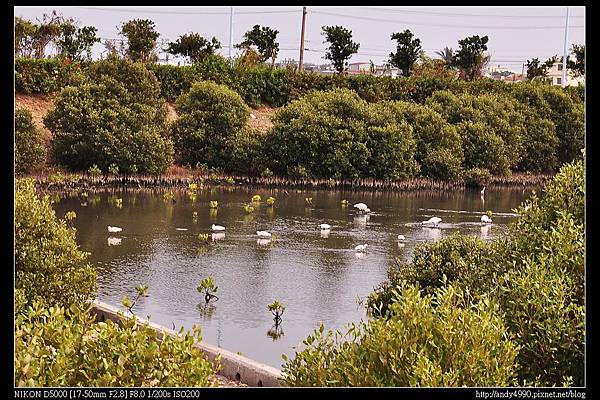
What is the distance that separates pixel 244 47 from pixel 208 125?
12.0 m

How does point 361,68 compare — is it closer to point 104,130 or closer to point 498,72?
point 498,72

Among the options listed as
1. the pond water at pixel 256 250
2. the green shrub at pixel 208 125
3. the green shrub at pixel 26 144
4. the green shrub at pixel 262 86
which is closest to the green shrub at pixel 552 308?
the pond water at pixel 256 250

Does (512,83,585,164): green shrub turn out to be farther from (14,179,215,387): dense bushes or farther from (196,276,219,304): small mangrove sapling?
(14,179,215,387): dense bushes

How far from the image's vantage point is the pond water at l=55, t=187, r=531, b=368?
42.7ft

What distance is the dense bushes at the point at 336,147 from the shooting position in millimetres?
32844

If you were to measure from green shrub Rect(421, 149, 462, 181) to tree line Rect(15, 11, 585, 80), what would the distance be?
1088 cm

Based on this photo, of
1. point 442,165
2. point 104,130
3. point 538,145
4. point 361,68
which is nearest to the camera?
point 104,130

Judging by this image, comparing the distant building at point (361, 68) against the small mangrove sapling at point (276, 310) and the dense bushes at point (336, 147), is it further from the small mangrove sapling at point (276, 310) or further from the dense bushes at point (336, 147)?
the small mangrove sapling at point (276, 310)

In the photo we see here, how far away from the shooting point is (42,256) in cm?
1026

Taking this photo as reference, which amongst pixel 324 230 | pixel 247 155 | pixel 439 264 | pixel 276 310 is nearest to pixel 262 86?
pixel 247 155

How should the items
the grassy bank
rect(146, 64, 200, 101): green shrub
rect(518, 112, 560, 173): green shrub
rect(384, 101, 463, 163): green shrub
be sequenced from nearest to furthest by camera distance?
the grassy bank < rect(384, 101, 463, 163): green shrub < rect(146, 64, 200, 101): green shrub < rect(518, 112, 560, 173): green shrub

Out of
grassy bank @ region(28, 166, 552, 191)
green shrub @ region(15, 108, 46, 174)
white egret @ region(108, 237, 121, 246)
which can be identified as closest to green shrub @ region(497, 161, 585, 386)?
white egret @ region(108, 237, 121, 246)

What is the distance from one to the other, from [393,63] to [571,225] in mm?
40181

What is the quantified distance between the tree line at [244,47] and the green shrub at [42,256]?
2396 centimetres
